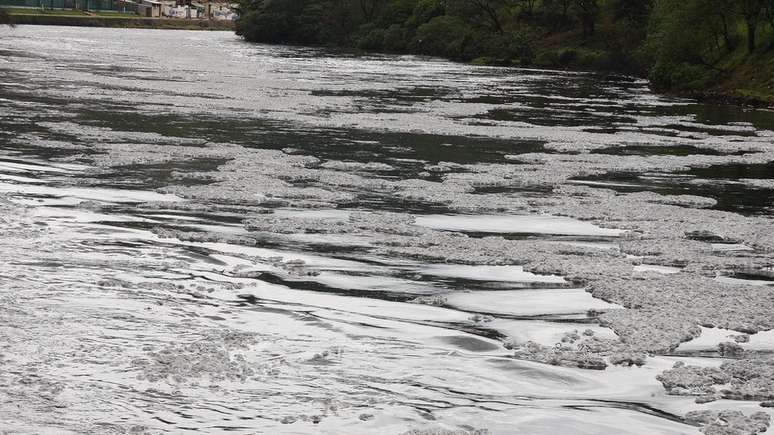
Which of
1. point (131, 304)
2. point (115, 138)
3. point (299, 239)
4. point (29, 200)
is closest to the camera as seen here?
point (131, 304)

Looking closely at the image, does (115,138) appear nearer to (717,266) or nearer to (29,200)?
(29,200)

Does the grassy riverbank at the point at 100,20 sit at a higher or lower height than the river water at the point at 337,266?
higher

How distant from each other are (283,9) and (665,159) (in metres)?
93.8

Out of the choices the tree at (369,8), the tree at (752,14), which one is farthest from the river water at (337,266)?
the tree at (369,8)

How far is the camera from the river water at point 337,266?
8.48 m

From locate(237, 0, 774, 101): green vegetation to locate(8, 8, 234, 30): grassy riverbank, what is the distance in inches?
947

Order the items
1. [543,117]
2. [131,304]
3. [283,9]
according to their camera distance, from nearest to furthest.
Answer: [131,304] → [543,117] → [283,9]

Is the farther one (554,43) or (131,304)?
(554,43)

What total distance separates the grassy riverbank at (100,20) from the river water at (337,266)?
362ft

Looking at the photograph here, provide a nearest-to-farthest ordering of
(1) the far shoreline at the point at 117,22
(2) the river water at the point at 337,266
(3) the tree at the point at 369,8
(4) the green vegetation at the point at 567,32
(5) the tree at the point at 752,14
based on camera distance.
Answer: (2) the river water at the point at 337,266 < (5) the tree at the point at 752,14 < (4) the green vegetation at the point at 567,32 < (3) the tree at the point at 369,8 < (1) the far shoreline at the point at 117,22

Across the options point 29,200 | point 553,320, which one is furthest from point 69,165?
point 553,320

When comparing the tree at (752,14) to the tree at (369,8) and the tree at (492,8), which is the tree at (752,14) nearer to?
the tree at (492,8)

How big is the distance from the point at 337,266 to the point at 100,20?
457 ft

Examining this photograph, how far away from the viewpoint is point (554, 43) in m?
89.2
